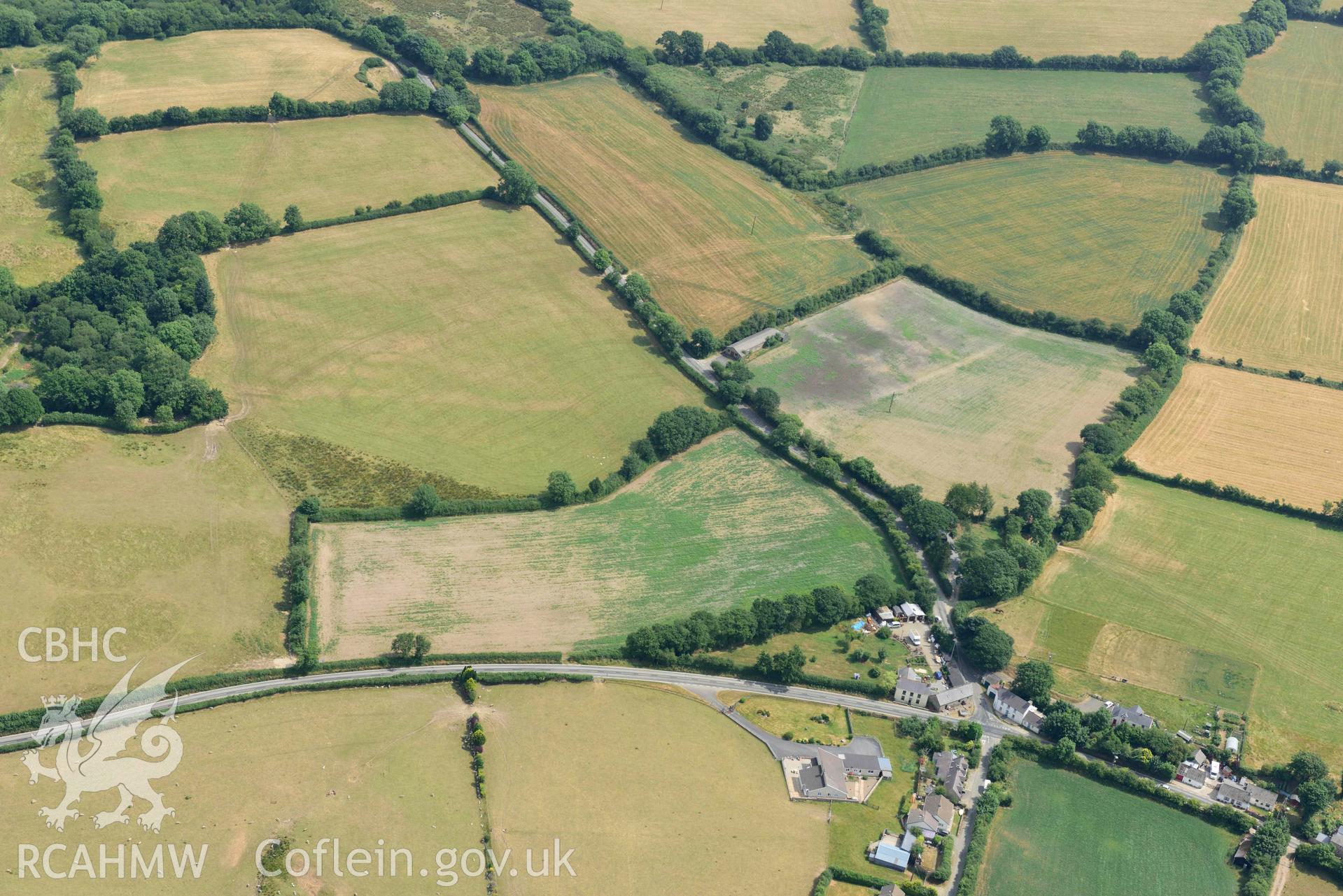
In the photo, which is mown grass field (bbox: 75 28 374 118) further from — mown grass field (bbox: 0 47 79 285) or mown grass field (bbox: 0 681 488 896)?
mown grass field (bbox: 0 681 488 896)

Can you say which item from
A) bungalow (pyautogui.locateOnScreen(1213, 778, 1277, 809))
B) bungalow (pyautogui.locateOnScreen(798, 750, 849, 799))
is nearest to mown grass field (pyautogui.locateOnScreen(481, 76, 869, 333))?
bungalow (pyautogui.locateOnScreen(798, 750, 849, 799))

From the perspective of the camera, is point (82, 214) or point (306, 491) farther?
point (82, 214)

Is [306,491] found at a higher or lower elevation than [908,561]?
lower

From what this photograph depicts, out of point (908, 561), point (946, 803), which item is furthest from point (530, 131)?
point (946, 803)

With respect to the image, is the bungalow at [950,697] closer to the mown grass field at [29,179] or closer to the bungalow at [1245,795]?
the bungalow at [1245,795]

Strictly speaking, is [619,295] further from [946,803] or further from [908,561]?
[946,803]

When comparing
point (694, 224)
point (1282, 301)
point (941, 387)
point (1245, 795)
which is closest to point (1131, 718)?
point (1245, 795)

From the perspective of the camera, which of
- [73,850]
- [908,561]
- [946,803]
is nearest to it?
[73,850]

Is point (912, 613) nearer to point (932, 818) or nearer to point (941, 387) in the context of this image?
point (932, 818)
